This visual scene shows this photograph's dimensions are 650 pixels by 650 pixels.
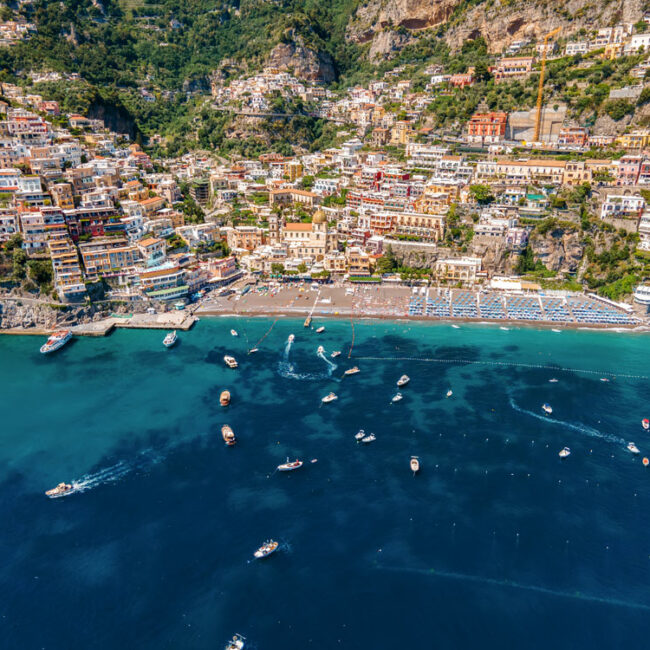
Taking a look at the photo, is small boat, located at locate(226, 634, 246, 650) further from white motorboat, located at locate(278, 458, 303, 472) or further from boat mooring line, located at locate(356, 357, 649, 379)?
boat mooring line, located at locate(356, 357, 649, 379)

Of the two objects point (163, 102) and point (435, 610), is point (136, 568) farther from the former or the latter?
point (163, 102)

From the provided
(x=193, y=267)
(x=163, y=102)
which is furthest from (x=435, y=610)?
(x=163, y=102)

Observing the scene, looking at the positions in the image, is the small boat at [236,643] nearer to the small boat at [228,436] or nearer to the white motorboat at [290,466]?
the white motorboat at [290,466]

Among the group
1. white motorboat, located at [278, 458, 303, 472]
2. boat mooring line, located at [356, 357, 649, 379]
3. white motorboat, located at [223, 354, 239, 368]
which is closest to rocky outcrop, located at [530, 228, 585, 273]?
boat mooring line, located at [356, 357, 649, 379]

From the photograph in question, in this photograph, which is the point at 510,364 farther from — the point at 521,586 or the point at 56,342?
the point at 56,342

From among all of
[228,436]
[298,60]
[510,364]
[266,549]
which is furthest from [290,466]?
[298,60]

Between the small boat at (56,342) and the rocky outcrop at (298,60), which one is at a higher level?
the rocky outcrop at (298,60)

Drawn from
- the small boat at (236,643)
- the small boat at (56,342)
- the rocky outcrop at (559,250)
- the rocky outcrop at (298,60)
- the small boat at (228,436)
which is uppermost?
the rocky outcrop at (298,60)

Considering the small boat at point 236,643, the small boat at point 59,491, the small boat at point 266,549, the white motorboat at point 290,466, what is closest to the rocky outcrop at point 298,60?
the white motorboat at point 290,466
